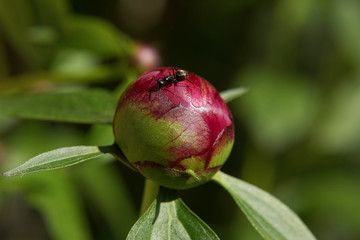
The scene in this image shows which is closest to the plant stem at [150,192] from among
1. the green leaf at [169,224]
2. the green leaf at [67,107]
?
the green leaf at [169,224]

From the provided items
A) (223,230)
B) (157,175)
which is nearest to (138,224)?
(157,175)

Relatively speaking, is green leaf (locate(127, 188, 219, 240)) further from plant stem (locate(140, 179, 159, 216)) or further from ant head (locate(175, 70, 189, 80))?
ant head (locate(175, 70, 189, 80))

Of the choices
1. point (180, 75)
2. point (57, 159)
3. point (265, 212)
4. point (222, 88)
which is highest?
point (180, 75)

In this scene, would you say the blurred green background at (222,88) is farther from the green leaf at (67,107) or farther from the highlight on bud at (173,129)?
the highlight on bud at (173,129)

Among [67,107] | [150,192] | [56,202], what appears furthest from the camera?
[56,202]

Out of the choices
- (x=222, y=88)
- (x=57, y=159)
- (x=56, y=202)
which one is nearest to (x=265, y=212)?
(x=57, y=159)

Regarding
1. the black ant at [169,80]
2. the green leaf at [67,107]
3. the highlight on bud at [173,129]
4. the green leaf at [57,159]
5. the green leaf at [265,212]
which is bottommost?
the green leaf at [265,212]

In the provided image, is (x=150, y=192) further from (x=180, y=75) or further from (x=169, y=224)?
(x=180, y=75)
